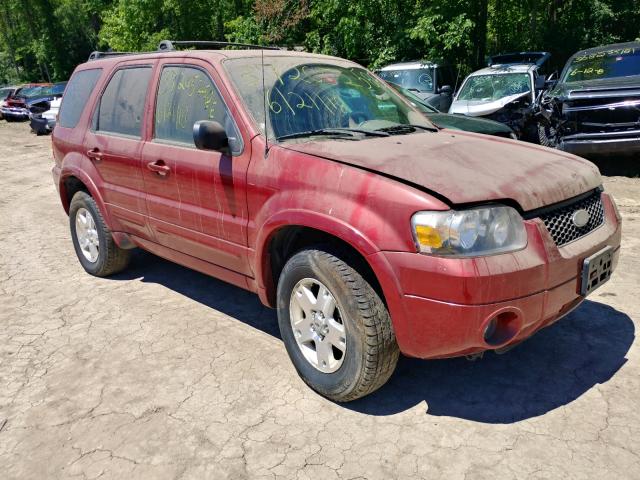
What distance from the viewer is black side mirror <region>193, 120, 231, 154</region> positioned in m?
3.26

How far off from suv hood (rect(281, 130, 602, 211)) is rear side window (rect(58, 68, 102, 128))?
2.57 m

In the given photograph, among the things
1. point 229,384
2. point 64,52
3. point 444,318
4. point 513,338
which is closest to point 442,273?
point 444,318

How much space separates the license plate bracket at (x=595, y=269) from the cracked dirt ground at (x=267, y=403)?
60 centimetres

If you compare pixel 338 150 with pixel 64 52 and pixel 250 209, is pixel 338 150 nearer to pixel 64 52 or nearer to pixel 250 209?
pixel 250 209

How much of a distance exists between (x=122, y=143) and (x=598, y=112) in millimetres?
6595

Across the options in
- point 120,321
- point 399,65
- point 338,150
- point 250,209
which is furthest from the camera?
point 399,65

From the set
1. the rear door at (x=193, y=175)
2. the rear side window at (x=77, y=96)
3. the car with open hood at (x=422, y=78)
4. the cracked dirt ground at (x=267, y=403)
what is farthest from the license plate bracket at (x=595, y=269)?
the car with open hood at (x=422, y=78)

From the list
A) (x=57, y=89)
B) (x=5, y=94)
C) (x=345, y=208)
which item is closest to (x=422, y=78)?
(x=345, y=208)

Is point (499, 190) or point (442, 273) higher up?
point (499, 190)

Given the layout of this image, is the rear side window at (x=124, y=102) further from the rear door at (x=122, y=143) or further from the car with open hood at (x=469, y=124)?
the car with open hood at (x=469, y=124)

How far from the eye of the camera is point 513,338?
8.77ft

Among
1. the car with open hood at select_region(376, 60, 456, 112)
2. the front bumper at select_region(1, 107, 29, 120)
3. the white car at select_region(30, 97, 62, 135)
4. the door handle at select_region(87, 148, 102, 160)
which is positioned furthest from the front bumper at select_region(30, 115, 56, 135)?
the door handle at select_region(87, 148, 102, 160)

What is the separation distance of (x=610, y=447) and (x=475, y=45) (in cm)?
1606

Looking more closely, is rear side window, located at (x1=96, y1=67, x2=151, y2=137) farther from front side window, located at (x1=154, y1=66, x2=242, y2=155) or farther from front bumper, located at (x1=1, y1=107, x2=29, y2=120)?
front bumper, located at (x1=1, y1=107, x2=29, y2=120)
